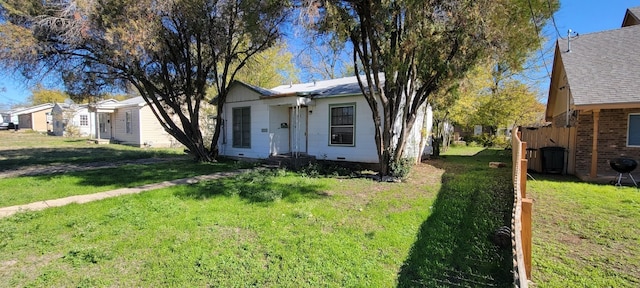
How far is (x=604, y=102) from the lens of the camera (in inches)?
327

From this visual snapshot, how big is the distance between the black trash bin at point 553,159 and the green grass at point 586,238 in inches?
105

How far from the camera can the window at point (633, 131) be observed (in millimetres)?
8703

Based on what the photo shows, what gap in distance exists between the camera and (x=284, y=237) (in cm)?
417

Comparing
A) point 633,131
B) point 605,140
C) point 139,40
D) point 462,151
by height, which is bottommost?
point 462,151

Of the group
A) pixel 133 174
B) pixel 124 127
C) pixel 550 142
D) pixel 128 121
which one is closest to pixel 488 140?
pixel 550 142

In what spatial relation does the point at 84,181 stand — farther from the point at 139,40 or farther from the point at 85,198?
the point at 139,40

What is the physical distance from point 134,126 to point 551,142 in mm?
22981

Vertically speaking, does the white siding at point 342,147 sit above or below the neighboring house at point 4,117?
below

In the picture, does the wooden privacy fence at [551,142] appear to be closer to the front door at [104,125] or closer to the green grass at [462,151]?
the green grass at [462,151]

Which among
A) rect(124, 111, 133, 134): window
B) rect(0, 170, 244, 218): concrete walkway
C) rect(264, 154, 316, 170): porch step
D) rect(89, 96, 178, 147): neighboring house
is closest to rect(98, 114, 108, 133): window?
rect(89, 96, 178, 147): neighboring house

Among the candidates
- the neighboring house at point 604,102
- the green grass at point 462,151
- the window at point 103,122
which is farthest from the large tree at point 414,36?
the window at point 103,122

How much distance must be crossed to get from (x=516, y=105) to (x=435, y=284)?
69.5 feet

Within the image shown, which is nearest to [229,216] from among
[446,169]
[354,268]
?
[354,268]

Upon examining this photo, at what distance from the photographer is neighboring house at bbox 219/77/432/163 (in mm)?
10579
